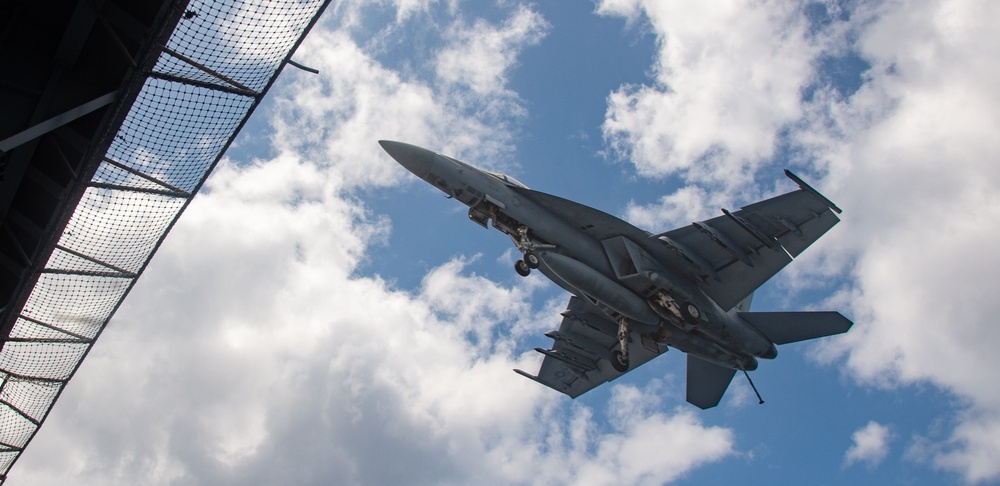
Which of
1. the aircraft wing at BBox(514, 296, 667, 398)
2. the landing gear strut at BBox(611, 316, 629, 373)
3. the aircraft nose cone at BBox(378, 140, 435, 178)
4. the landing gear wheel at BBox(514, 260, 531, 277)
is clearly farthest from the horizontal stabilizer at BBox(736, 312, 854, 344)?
the aircraft nose cone at BBox(378, 140, 435, 178)

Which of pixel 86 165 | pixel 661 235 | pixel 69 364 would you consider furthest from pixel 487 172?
pixel 86 165

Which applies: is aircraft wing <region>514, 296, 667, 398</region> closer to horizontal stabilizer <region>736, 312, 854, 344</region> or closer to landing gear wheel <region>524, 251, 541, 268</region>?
horizontal stabilizer <region>736, 312, 854, 344</region>

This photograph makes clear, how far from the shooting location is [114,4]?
275 inches

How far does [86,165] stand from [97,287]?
285 centimetres

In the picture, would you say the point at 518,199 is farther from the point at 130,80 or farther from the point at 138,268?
the point at 130,80

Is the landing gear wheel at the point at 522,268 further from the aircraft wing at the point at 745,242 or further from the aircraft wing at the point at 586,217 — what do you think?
the aircraft wing at the point at 745,242

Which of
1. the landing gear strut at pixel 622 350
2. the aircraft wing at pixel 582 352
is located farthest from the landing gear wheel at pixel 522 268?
Result: the aircraft wing at pixel 582 352

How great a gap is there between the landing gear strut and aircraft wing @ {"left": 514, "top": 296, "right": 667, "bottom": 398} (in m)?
2.31

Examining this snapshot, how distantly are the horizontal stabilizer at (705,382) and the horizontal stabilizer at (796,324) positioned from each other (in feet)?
10.8

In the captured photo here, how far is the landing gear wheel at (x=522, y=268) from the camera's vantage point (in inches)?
862

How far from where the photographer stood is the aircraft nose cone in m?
21.4

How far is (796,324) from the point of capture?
26.6 metres

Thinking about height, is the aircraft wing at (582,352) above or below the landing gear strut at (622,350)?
above

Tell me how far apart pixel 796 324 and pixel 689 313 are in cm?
589
